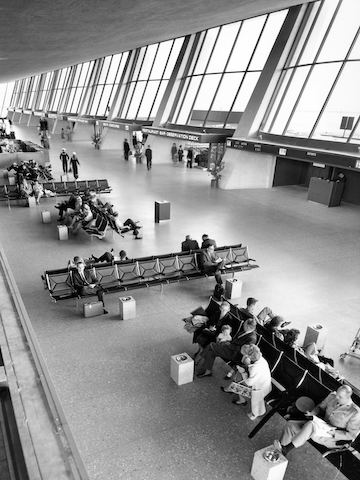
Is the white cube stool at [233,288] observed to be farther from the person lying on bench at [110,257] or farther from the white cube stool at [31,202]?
the white cube stool at [31,202]

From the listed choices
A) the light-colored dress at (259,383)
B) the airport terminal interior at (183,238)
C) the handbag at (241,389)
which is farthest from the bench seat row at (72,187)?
the light-colored dress at (259,383)

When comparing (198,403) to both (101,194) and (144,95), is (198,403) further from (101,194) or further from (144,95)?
(144,95)

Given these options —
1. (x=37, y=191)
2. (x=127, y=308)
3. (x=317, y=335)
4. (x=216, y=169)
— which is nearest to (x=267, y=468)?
(x=317, y=335)

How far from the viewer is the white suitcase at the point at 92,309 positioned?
7258 mm

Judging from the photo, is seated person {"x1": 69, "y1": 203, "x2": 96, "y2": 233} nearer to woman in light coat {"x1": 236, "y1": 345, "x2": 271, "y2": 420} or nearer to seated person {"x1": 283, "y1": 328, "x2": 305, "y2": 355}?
seated person {"x1": 283, "y1": 328, "x2": 305, "y2": 355}

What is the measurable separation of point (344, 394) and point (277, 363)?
4.01 feet

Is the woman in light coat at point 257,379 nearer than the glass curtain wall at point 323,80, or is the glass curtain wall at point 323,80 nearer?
the woman in light coat at point 257,379

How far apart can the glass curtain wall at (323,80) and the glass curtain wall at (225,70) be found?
2.20 metres

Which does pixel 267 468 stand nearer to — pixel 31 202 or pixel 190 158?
pixel 31 202

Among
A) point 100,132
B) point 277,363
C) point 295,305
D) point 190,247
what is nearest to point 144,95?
point 100,132

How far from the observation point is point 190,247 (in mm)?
9555

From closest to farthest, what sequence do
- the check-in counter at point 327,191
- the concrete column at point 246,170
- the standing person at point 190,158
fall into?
1. the check-in counter at point 327,191
2. the concrete column at point 246,170
3. the standing person at point 190,158

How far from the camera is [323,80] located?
16.7 m

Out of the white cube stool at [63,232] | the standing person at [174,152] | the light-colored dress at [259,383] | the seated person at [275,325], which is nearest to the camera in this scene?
the light-colored dress at [259,383]
